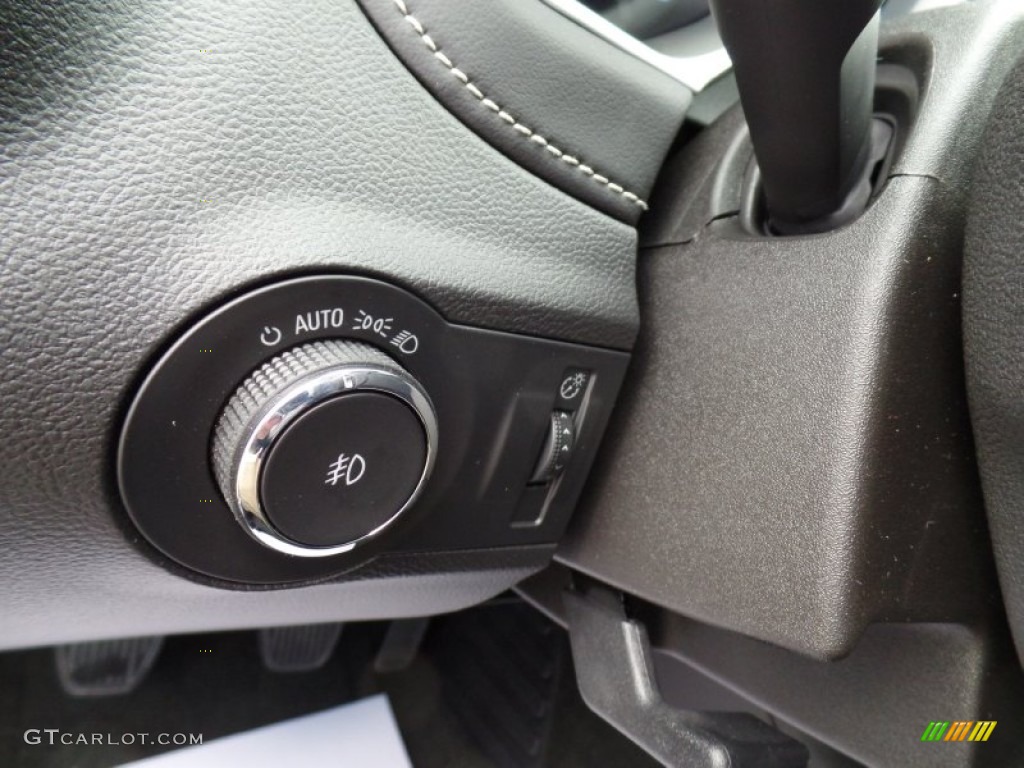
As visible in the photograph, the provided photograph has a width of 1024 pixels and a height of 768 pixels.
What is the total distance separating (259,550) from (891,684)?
1.33 ft

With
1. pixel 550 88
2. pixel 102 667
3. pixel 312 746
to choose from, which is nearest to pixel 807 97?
pixel 550 88

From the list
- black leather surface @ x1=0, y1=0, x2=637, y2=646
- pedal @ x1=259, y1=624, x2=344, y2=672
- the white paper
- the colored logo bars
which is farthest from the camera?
pedal @ x1=259, y1=624, x2=344, y2=672

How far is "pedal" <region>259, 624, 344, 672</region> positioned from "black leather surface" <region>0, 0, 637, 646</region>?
607 millimetres

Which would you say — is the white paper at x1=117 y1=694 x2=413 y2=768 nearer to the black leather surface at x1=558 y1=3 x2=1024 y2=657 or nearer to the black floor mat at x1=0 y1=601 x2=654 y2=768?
the black floor mat at x1=0 y1=601 x2=654 y2=768

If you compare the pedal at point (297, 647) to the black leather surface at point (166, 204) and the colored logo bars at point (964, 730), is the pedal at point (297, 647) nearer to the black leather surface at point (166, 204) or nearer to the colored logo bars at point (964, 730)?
the black leather surface at point (166, 204)

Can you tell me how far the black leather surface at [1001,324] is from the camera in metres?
0.42

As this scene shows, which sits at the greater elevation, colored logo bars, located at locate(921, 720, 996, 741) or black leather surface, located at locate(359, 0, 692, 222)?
black leather surface, located at locate(359, 0, 692, 222)

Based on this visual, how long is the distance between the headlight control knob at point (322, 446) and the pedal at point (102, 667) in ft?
2.31

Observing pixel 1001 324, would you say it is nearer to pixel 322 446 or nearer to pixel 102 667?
pixel 322 446

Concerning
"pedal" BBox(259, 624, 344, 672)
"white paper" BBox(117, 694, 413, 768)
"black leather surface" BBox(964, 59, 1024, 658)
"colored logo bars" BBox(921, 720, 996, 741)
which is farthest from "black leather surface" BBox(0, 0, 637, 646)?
"pedal" BBox(259, 624, 344, 672)

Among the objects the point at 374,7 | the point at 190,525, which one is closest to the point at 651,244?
the point at 374,7

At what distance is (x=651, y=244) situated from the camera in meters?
0.62

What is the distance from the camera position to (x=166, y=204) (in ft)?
1.37

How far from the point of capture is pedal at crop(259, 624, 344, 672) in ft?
3.58
